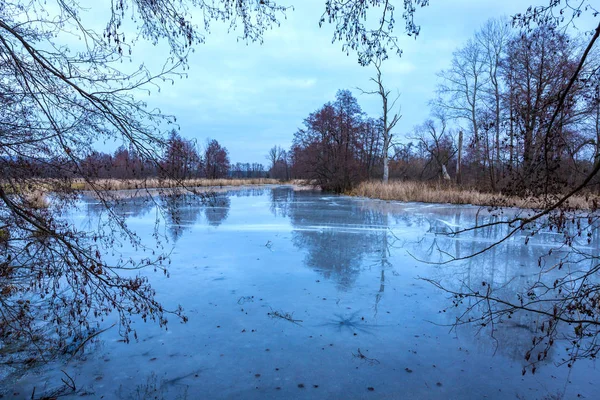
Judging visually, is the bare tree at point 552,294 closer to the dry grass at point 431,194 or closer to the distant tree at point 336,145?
the dry grass at point 431,194

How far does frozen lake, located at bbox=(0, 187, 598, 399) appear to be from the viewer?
2.84m

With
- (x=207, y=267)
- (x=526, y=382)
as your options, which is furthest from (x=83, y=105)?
(x=526, y=382)

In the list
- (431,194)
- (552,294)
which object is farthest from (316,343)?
(431,194)

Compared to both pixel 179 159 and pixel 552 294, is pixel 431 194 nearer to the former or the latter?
pixel 552 294

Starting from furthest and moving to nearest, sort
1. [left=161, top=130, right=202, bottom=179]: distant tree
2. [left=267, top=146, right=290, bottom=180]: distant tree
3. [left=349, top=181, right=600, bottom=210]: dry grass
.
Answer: [left=267, top=146, right=290, bottom=180]: distant tree
[left=349, top=181, right=600, bottom=210]: dry grass
[left=161, top=130, right=202, bottom=179]: distant tree

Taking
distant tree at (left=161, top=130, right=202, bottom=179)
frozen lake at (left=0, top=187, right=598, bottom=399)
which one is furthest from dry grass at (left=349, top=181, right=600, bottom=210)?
distant tree at (left=161, top=130, right=202, bottom=179)

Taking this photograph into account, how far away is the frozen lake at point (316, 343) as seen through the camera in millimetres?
2842

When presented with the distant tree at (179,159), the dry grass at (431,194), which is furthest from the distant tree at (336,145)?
the distant tree at (179,159)

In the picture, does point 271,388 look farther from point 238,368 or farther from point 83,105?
point 83,105

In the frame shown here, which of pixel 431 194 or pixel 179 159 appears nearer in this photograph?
pixel 179 159

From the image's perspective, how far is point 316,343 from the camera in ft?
11.6

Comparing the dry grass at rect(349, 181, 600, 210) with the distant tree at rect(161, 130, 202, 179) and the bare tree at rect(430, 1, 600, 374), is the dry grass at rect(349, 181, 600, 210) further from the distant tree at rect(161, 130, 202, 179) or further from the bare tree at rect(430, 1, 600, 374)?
the distant tree at rect(161, 130, 202, 179)

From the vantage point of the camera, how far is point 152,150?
3.39m

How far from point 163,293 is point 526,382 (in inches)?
166
